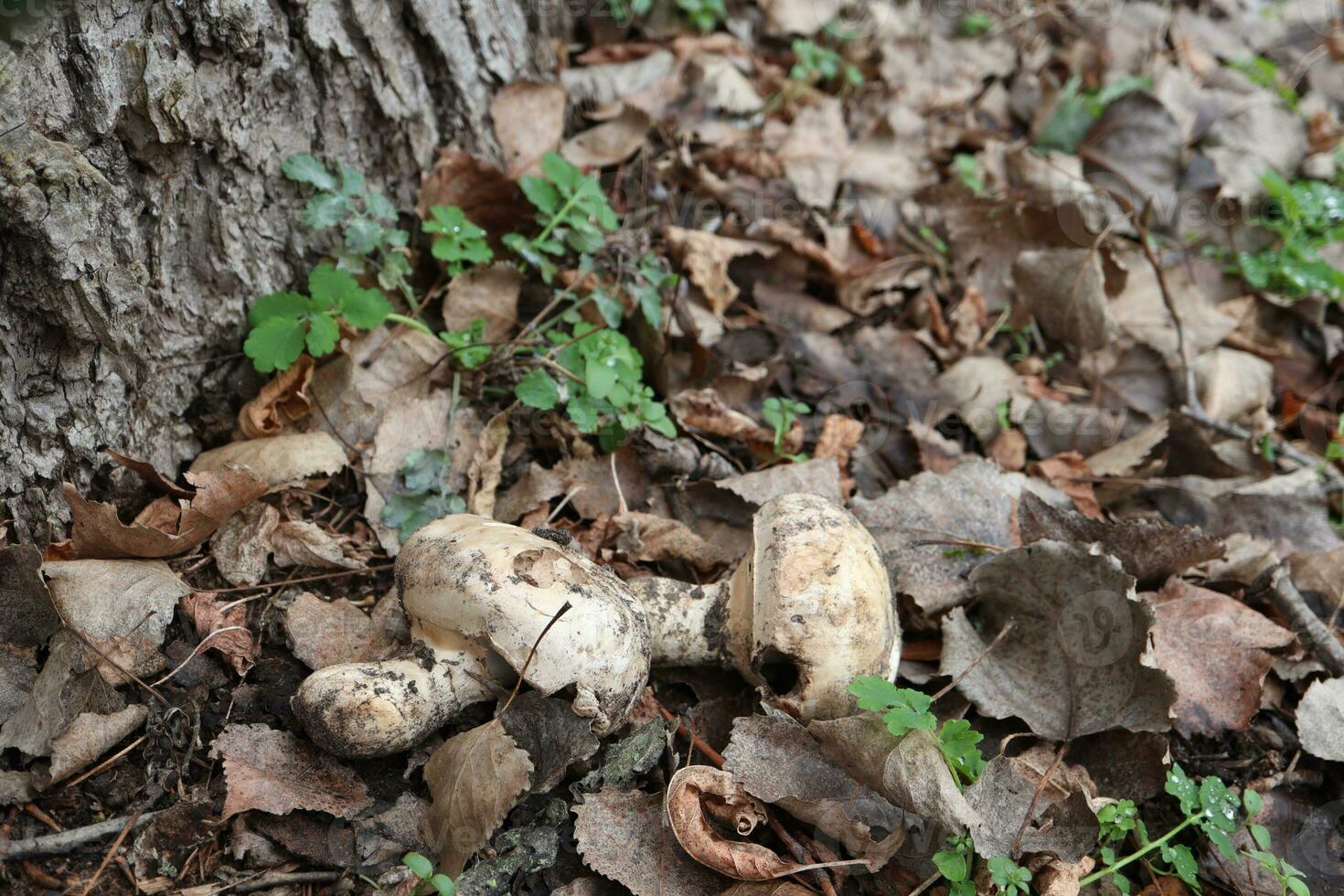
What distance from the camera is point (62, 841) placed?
83.3 inches

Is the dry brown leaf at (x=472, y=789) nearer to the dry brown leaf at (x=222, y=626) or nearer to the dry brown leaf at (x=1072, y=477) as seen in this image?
the dry brown leaf at (x=222, y=626)

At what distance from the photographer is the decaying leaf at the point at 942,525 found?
117 inches

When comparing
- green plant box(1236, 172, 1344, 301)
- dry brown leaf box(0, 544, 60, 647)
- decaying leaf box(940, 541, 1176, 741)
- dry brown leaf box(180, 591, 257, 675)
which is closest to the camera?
dry brown leaf box(0, 544, 60, 647)

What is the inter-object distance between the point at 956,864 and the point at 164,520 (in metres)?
2.20

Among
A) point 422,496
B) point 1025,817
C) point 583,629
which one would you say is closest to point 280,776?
point 583,629

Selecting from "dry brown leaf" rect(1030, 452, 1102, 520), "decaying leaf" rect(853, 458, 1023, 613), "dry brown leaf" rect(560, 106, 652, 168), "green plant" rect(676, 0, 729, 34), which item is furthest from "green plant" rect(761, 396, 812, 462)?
"green plant" rect(676, 0, 729, 34)

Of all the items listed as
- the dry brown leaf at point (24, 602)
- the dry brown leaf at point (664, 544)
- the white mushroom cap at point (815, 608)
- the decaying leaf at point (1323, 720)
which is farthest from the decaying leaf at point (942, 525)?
the dry brown leaf at point (24, 602)

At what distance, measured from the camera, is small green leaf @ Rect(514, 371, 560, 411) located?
9.83 ft

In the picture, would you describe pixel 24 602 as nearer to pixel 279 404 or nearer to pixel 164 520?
pixel 164 520

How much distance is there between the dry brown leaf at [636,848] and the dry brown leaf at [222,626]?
935 millimetres

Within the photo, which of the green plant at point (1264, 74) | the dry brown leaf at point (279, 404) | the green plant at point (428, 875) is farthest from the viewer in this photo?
the green plant at point (1264, 74)

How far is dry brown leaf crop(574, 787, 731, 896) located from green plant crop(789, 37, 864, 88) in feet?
11.9

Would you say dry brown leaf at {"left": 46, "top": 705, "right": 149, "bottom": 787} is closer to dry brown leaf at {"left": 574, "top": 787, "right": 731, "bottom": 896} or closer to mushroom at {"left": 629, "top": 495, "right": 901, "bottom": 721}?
dry brown leaf at {"left": 574, "top": 787, "right": 731, "bottom": 896}

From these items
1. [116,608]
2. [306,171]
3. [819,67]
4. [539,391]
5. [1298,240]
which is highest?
[306,171]
